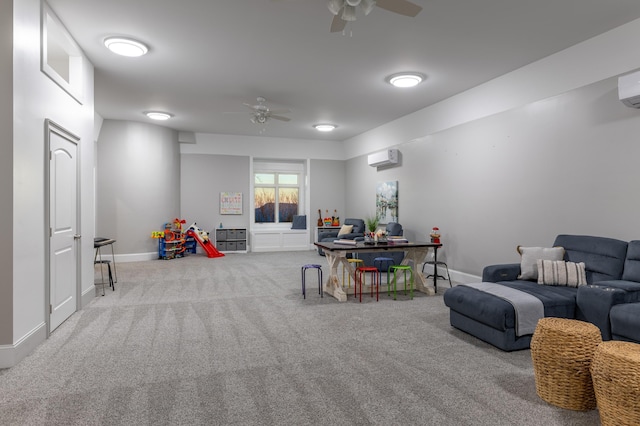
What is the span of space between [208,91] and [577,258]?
18.6 ft

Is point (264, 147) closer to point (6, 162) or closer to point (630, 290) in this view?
point (6, 162)

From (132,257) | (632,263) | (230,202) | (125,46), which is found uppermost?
(125,46)

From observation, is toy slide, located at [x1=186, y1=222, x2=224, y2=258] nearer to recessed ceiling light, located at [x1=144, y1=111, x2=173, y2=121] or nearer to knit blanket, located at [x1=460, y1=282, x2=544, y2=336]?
recessed ceiling light, located at [x1=144, y1=111, x2=173, y2=121]

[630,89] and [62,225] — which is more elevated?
[630,89]

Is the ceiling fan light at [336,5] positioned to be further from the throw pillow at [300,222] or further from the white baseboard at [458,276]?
the throw pillow at [300,222]

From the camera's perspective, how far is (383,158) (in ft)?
26.7

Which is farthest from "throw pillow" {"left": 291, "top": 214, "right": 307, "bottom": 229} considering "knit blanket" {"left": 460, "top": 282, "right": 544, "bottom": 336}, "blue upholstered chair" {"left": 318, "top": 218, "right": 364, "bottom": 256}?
"knit blanket" {"left": 460, "top": 282, "right": 544, "bottom": 336}

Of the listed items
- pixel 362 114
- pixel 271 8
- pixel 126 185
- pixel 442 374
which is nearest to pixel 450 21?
pixel 271 8

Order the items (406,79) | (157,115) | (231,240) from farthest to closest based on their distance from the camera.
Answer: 1. (231,240)
2. (157,115)
3. (406,79)

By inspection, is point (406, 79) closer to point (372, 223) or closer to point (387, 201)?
point (387, 201)

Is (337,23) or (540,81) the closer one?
(337,23)

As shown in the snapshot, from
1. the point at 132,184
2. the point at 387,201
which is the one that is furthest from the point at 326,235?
the point at 132,184

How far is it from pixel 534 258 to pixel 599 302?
108 centimetres

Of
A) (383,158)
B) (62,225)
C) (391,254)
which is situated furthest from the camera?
(383,158)
